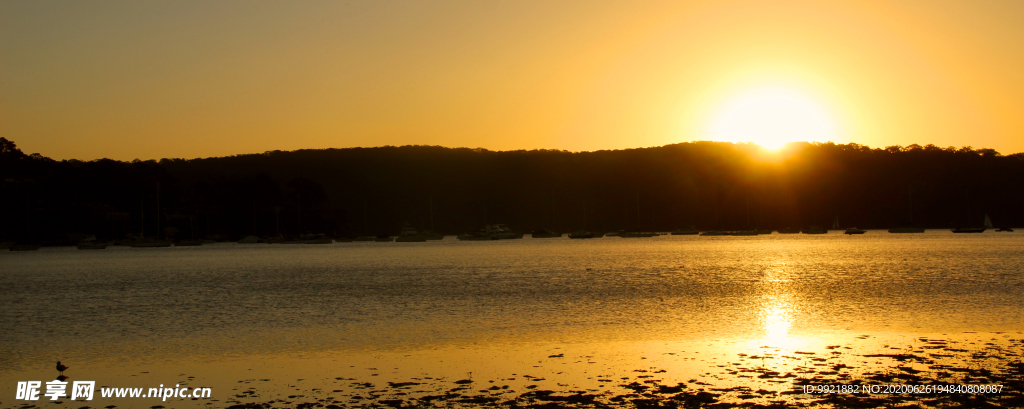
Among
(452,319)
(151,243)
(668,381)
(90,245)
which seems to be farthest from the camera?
(151,243)

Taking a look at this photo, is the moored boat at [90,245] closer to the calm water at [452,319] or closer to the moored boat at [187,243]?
the moored boat at [187,243]

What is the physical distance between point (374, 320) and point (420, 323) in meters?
2.20

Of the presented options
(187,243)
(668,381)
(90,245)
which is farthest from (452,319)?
(187,243)

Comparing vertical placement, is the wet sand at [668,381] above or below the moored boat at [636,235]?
below

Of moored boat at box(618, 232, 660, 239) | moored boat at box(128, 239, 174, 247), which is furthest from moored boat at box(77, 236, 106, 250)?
moored boat at box(618, 232, 660, 239)

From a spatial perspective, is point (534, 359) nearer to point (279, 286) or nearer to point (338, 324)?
point (338, 324)

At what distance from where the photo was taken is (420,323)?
87.8 ft

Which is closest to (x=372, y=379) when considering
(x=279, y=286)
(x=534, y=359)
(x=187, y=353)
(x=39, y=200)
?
(x=534, y=359)

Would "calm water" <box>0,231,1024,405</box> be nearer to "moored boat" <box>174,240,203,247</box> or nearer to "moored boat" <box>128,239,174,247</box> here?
"moored boat" <box>128,239,174,247</box>

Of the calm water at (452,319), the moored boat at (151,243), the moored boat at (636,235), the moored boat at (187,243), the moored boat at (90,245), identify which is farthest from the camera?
the moored boat at (636,235)

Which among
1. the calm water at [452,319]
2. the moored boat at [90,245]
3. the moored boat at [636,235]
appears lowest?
the calm water at [452,319]

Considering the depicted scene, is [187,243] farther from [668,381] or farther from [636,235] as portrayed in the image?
[668,381]

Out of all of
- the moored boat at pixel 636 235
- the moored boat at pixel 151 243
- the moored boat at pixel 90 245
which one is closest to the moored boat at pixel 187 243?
the moored boat at pixel 151 243

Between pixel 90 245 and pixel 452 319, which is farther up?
pixel 90 245
